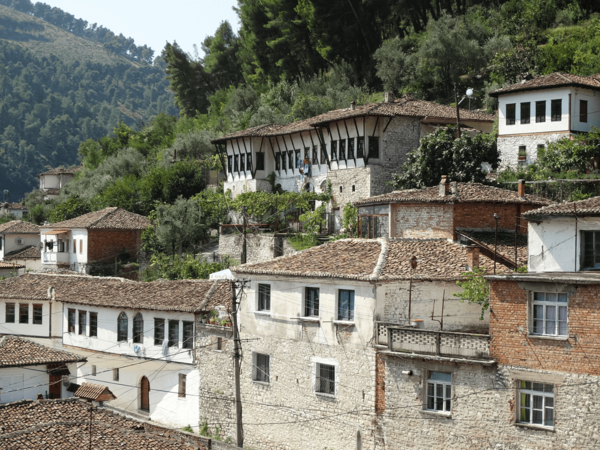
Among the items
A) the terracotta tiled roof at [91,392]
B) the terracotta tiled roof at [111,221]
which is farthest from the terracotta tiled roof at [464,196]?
the terracotta tiled roof at [111,221]

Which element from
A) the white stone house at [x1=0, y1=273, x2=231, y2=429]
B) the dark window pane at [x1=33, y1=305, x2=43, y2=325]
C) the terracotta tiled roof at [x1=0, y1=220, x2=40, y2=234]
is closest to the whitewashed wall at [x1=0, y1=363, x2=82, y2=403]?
the white stone house at [x1=0, y1=273, x2=231, y2=429]

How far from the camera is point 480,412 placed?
22047 mm

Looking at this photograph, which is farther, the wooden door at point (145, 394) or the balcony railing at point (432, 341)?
the wooden door at point (145, 394)

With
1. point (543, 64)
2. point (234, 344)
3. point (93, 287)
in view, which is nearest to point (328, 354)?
point (234, 344)

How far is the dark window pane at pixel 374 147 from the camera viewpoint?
138ft

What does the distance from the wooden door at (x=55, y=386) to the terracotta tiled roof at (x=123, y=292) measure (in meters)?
4.08

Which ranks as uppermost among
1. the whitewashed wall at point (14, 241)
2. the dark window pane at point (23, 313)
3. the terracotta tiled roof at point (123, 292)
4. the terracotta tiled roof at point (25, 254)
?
the whitewashed wall at point (14, 241)

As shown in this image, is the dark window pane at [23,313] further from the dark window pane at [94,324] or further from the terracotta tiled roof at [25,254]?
the terracotta tiled roof at [25,254]

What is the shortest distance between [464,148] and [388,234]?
7743 millimetres

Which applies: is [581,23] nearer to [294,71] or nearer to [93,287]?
[294,71]

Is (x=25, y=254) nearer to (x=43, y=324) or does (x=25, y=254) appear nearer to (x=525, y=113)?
(x=43, y=324)

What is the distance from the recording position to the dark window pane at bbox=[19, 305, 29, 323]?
138 feet

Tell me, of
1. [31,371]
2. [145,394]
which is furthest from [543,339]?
[31,371]

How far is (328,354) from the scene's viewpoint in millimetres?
25969
